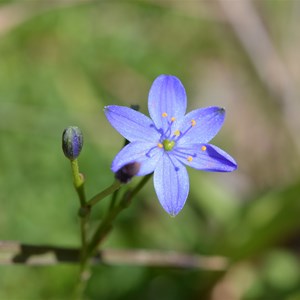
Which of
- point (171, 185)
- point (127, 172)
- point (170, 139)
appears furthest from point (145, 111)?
point (127, 172)

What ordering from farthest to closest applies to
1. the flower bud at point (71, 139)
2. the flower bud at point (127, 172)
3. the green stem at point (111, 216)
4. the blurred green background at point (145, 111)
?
the blurred green background at point (145, 111) → the green stem at point (111, 216) → the flower bud at point (71, 139) → the flower bud at point (127, 172)

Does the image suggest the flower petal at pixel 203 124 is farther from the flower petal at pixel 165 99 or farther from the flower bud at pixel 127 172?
the flower bud at pixel 127 172

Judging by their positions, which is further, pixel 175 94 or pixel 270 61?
pixel 270 61

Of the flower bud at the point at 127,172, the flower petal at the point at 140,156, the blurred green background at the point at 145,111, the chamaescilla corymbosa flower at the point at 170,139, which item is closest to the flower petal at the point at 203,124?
the chamaescilla corymbosa flower at the point at 170,139

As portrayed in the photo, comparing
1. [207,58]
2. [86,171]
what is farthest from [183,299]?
[207,58]

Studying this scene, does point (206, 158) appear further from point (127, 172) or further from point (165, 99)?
point (127, 172)

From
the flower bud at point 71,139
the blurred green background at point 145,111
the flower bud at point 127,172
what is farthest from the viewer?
the blurred green background at point 145,111

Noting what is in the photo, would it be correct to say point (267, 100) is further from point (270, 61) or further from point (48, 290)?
point (48, 290)
